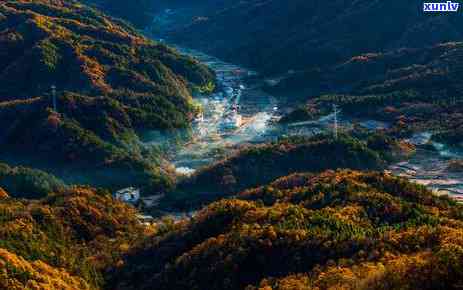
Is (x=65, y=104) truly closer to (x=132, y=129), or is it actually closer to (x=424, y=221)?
(x=132, y=129)

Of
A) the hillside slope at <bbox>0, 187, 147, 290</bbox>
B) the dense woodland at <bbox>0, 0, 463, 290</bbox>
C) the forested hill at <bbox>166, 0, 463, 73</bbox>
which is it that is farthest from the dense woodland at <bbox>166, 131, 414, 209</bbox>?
the forested hill at <bbox>166, 0, 463, 73</bbox>

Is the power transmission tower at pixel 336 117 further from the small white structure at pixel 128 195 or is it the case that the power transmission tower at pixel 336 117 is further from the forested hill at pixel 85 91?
the small white structure at pixel 128 195

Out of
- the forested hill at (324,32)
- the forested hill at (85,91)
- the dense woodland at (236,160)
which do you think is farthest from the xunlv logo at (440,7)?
the forested hill at (85,91)

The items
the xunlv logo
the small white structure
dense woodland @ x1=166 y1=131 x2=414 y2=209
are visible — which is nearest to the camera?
the small white structure

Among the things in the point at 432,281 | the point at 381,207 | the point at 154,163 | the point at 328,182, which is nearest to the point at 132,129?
the point at 154,163

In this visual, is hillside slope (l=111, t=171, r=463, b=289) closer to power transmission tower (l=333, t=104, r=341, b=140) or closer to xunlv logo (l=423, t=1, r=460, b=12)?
power transmission tower (l=333, t=104, r=341, b=140)

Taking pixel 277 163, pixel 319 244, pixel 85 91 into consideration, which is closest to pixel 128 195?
pixel 277 163
